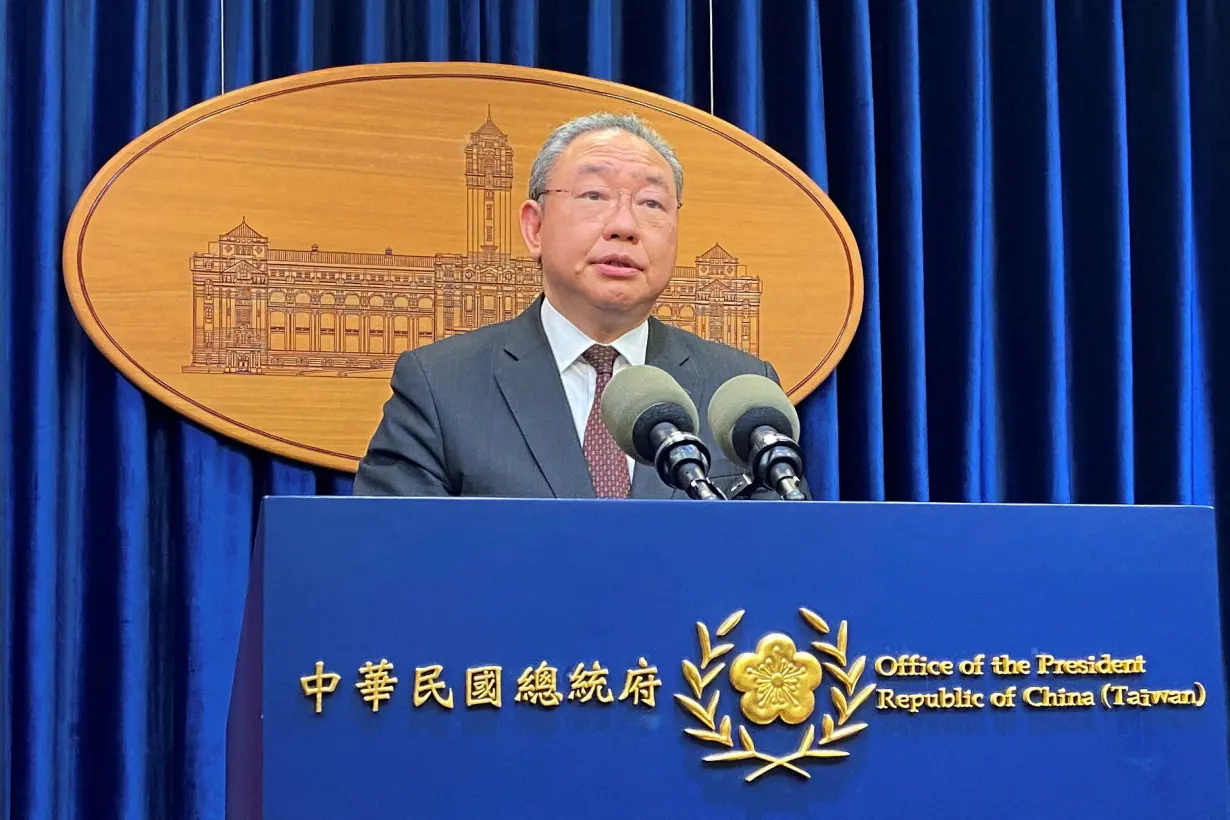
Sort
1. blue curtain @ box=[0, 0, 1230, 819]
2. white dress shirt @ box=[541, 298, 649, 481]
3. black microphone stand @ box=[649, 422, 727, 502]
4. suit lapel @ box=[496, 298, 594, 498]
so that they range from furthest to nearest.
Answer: blue curtain @ box=[0, 0, 1230, 819]
white dress shirt @ box=[541, 298, 649, 481]
suit lapel @ box=[496, 298, 594, 498]
black microphone stand @ box=[649, 422, 727, 502]

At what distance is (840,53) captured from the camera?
2568 millimetres

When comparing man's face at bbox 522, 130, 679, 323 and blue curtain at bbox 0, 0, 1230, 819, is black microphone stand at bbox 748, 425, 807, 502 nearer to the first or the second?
man's face at bbox 522, 130, 679, 323

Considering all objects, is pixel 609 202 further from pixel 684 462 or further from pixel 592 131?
pixel 684 462

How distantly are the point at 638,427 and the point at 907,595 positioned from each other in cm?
25

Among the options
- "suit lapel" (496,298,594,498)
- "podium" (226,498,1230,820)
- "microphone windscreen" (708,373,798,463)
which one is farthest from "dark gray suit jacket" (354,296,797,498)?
"podium" (226,498,1230,820)

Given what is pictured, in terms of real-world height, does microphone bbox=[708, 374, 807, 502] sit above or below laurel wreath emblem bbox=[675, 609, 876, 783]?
above

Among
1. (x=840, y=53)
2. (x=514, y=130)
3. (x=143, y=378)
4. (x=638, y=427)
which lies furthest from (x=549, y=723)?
(x=840, y=53)

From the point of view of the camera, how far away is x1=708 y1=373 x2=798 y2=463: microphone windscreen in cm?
115

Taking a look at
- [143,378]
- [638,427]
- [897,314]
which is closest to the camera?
[638,427]

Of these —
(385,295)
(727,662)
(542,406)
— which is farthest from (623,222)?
(727,662)

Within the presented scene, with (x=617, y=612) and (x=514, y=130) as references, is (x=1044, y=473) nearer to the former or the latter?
(x=514, y=130)

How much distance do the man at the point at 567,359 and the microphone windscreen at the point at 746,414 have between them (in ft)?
1.41

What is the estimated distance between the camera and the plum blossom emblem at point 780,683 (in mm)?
1005

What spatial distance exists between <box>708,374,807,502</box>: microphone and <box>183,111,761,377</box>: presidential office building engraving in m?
1.15
